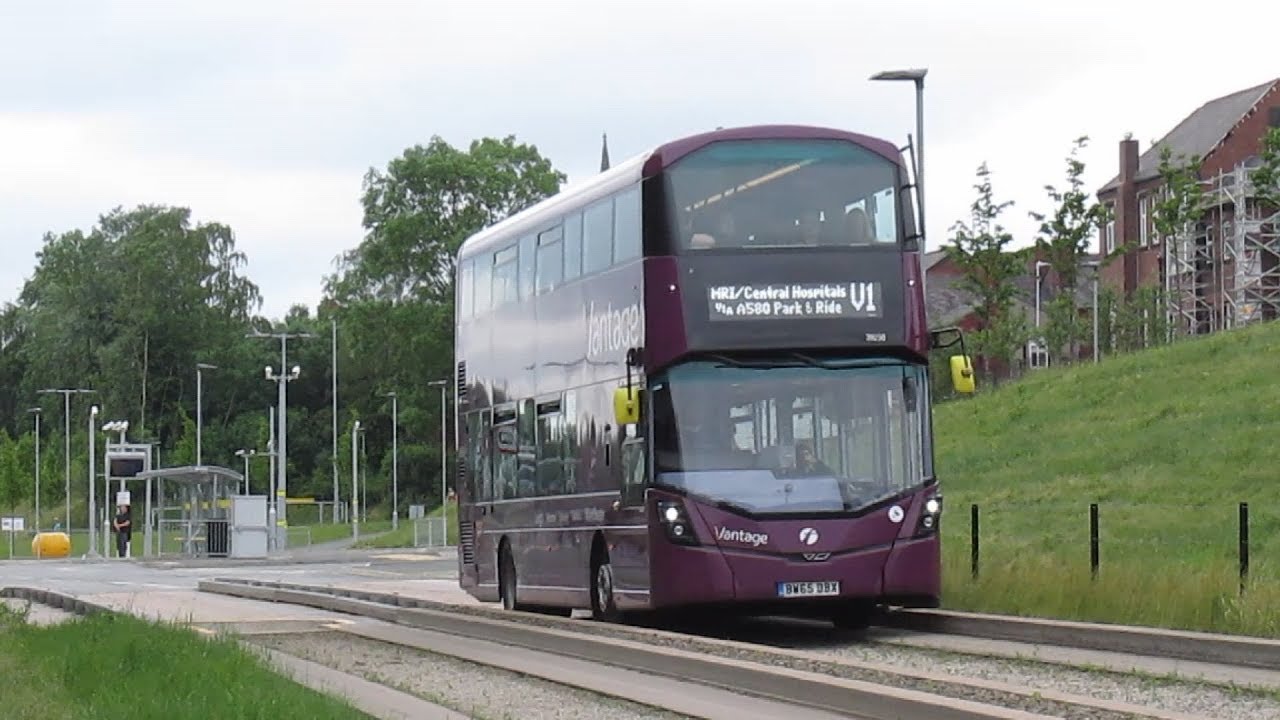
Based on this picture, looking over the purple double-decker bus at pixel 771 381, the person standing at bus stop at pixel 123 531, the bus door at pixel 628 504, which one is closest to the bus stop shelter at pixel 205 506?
the person standing at bus stop at pixel 123 531

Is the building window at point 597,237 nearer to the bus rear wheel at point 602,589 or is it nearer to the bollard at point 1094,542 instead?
the bus rear wheel at point 602,589

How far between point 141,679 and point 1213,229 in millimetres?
95886

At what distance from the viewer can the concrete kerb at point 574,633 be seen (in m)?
13.3

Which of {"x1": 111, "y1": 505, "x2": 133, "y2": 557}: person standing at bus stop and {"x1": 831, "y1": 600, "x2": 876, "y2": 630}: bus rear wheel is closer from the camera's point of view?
{"x1": 831, "y1": 600, "x2": 876, "y2": 630}: bus rear wheel

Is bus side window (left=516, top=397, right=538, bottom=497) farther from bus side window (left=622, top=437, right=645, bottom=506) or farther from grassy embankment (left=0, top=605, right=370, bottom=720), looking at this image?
grassy embankment (left=0, top=605, right=370, bottom=720)

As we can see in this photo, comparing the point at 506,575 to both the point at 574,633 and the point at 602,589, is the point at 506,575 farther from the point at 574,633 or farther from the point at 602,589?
the point at 574,633

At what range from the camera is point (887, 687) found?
14414mm

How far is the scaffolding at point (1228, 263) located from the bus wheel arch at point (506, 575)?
70.3 metres

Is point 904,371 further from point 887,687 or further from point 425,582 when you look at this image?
point 425,582

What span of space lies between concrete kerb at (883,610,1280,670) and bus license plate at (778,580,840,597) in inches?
62.1

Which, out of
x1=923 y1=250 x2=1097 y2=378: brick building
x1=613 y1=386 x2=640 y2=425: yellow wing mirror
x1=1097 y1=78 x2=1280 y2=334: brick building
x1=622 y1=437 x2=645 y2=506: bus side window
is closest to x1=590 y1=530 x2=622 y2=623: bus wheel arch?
x1=622 y1=437 x2=645 y2=506: bus side window

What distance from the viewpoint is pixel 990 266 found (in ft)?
255

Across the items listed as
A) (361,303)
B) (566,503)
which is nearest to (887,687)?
(566,503)

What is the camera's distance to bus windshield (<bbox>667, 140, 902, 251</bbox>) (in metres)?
22.0
